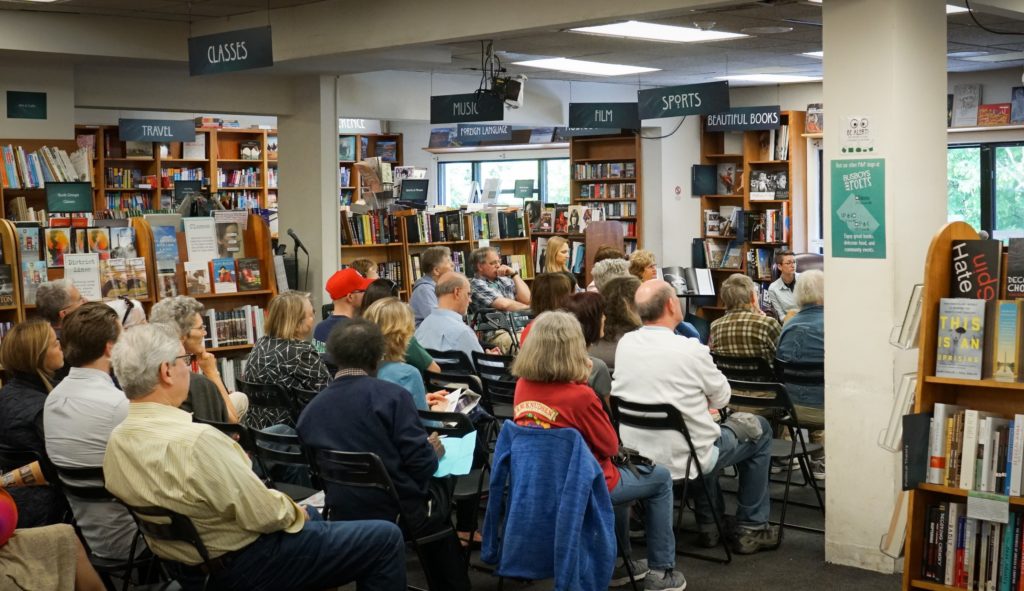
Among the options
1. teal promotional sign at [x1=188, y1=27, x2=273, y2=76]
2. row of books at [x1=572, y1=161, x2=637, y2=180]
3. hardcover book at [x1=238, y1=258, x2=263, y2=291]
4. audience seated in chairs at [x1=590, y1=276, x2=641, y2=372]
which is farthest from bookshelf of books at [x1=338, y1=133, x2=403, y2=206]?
audience seated in chairs at [x1=590, y1=276, x2=641, y2=372]

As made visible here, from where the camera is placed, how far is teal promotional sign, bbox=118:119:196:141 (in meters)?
14.2

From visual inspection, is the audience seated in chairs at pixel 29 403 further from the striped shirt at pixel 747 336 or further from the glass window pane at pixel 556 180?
the glass window pane at pixel 556 180

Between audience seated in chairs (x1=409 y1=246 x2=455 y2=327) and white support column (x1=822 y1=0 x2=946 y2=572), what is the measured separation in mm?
3680

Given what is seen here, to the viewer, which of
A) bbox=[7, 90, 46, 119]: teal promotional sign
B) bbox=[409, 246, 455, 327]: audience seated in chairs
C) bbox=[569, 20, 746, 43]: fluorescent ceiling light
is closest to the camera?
bbox=[409, 246, 455, 327]: audience seated in chairs

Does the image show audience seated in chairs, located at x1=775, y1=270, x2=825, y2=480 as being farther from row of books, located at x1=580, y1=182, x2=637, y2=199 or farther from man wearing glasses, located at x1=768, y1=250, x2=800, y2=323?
row of books, located at x1=580, y1=182, x2=637, y2=199

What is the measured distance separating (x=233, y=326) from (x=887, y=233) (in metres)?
5.57

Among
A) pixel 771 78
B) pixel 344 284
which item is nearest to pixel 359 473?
pixel 344 284

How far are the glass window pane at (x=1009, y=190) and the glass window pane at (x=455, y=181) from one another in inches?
387

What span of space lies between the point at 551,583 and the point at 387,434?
4.47ft

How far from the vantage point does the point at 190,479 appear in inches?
135

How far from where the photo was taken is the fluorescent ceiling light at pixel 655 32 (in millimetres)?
8844

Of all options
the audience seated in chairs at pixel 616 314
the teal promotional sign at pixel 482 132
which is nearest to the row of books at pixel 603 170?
the teal promotional sign at pixel 482 132

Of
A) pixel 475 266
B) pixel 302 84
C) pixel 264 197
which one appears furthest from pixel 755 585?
pixel 264 197

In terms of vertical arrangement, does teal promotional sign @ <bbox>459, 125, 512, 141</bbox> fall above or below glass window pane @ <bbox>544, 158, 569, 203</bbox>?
above
